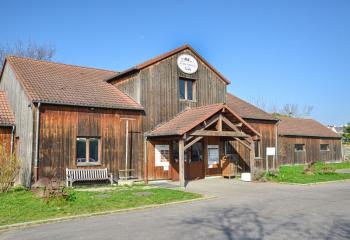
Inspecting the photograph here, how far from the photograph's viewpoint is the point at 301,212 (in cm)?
1056

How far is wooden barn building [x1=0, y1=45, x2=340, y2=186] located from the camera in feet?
54.5

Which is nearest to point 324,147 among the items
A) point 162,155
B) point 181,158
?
point 162,155

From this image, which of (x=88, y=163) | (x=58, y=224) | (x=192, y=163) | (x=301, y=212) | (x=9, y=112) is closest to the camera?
(x=58, y=224)

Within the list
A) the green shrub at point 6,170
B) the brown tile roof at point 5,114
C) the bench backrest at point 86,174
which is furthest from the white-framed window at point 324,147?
the green shrub at point 6,170

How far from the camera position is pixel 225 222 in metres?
9.27

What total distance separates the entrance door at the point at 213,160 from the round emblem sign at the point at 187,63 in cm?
475

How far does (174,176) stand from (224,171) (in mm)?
3365

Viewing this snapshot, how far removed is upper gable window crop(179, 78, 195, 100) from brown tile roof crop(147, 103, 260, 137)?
64.0 inches

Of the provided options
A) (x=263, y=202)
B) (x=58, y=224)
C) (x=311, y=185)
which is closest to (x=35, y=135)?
(x=58, y=224)

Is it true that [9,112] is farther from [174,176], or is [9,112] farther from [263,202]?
[263,202]

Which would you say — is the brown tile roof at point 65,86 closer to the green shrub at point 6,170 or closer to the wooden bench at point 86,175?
the green shrub at point 6,170

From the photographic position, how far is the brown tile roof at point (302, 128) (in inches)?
1358

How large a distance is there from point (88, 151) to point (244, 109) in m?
12.7

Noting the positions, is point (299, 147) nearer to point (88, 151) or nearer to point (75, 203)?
point (88, 151)
